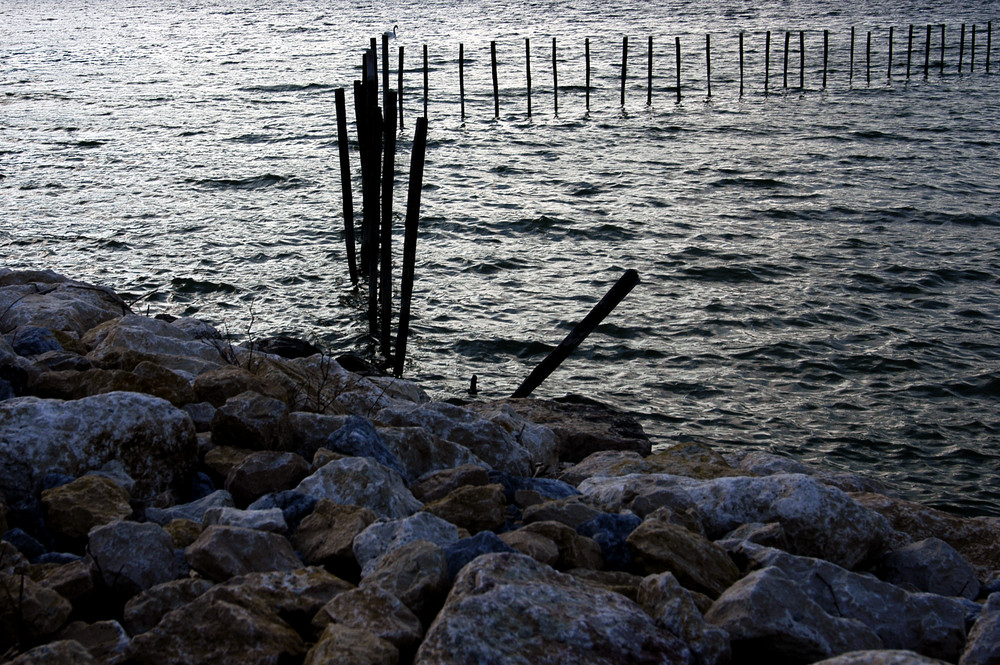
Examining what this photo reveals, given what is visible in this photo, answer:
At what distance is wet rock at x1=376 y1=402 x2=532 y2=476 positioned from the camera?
548cm

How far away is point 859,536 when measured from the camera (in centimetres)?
414

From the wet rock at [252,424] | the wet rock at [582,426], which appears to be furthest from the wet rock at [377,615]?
the wet rock at [582,426]

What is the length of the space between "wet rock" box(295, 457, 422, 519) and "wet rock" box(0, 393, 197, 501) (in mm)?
693

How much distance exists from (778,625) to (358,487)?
6.37 ft

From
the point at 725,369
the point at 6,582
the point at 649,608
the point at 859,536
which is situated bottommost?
the point at 725,369

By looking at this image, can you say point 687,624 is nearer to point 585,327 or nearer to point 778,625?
point 778,625

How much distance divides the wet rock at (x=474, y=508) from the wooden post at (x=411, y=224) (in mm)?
5709

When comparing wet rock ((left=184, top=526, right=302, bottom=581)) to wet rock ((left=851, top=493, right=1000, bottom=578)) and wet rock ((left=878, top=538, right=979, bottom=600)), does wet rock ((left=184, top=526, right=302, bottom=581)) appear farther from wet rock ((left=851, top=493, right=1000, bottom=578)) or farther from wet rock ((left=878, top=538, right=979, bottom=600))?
wet rock ((left=851, top=493, right=1000, bottom=578))

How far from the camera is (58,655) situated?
8.22ft

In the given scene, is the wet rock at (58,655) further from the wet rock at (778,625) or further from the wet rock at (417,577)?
the wet rock at (778,625)

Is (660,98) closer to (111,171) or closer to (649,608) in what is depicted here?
(111,171)

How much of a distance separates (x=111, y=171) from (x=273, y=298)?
9.27 m

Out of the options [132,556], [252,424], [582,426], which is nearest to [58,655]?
[132,556]

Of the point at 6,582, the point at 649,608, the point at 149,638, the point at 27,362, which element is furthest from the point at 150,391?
the point at 649,608
